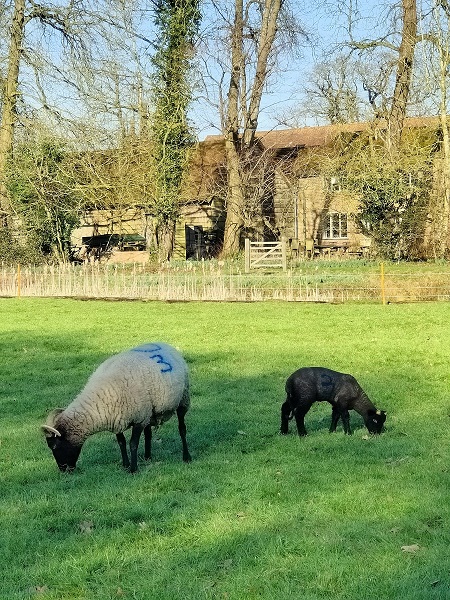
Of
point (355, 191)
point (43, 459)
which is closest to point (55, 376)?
point (43, 459)

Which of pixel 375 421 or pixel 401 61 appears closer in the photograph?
pixel 375 421

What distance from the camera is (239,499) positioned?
21.1 feet

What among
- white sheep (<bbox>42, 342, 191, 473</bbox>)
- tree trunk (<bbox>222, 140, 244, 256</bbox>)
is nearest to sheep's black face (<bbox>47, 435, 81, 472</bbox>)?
white sheep (<bbox>42, 342, 191, 473</bbox>)

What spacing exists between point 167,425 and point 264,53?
30997mm

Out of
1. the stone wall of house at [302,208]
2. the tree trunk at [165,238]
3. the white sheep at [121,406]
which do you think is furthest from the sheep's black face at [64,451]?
the stone wall of house at [302,208]

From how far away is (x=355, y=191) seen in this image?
107 ft

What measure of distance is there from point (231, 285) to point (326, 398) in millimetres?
15701

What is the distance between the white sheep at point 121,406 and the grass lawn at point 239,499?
0.29 m

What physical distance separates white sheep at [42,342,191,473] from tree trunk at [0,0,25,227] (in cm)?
2804

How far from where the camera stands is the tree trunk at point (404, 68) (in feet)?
110

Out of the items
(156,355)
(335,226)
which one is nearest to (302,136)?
(335,226)

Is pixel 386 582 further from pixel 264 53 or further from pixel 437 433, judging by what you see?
pixel 264 53

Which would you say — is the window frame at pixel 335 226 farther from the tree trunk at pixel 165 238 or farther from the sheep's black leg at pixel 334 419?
the sheep's black leg at pixel 334 419

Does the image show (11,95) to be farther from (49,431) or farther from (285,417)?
(49,431)
